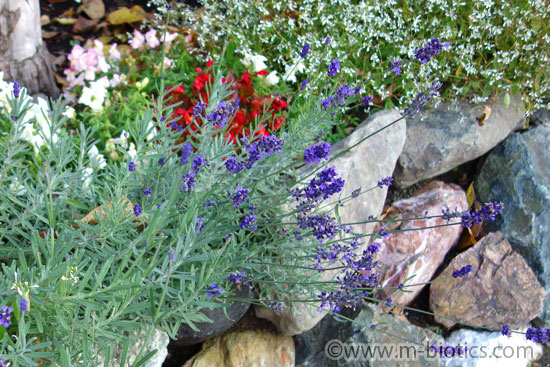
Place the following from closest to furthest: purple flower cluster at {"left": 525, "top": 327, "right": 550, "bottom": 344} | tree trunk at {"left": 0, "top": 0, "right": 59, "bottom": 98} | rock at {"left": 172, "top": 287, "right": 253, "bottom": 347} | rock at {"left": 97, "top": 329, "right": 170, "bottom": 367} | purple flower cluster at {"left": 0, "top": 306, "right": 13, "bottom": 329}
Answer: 1. purple flower cluster at {"left": 0, "top": 306, "right": 13, "bottom": 329}
2. purple flower cluster at {"left": 525, "top": 327, "right": 550, "bottom": 344}
3. rock at {"left": 97, "top": 329, "right": 170, "bottom": 367}
4. rock at {"left": 172, "top": 287, "right": 253, "bottom": 347}
5. tree trunk at {"left": 0, "top": 0, "right": 59, "bottom": 98}

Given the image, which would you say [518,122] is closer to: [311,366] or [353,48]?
[353,48]

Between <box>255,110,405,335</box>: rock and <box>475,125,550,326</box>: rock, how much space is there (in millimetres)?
1040

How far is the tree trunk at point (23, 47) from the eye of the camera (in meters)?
2.99

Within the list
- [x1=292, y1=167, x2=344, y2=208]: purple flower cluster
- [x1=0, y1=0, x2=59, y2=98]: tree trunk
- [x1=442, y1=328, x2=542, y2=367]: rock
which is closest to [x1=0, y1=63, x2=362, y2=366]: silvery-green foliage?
[x1=292, y1=167, x2=344, y2=208]: purple flower cluster

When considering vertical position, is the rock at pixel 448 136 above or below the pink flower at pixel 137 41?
below

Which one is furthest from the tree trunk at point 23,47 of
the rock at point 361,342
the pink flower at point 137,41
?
the rock at point 361,342

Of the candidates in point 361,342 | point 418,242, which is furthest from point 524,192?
point 361,342

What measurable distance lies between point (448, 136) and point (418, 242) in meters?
0.76

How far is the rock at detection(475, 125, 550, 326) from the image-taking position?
141 inches

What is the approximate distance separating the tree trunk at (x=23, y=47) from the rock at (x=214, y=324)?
1.83m

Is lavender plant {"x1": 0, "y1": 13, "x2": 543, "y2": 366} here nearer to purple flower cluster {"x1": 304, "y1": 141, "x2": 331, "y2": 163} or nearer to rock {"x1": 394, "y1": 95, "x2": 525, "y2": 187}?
purple flower cluster {"x1": 304, "y1": 141, "x2": 331, "y2": 163}


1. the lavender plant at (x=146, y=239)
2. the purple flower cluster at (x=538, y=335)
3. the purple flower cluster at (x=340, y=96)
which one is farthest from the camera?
the purple flower cluster at (x=340, y=96)

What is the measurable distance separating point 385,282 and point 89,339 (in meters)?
2.03

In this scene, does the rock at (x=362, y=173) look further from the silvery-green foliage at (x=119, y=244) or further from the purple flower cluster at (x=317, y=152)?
the purple flower cluster at (x=317, y=152)
